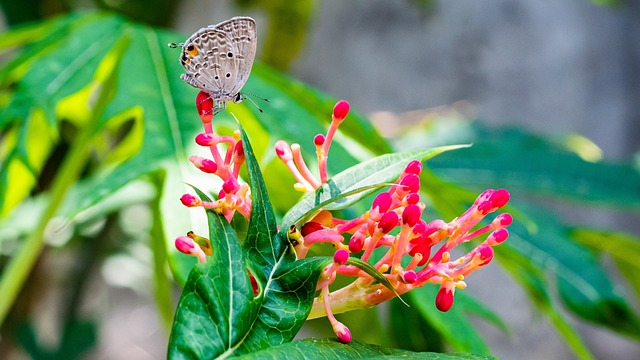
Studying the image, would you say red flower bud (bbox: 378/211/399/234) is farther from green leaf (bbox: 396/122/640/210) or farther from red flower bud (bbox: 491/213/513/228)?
green leaf (bbox: 396/122/640/210)

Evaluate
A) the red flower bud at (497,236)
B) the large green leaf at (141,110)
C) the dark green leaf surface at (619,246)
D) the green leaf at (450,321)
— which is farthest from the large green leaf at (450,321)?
the dark green leaf surface at (619,246)

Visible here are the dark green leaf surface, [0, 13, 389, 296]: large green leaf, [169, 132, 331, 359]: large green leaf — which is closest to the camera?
[169, 132, 331, 359]: large green leaf

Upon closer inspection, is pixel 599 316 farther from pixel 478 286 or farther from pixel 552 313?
pixel 478 286

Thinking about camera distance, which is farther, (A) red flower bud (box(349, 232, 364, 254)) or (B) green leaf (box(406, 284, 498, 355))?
(B) green leaf (box(406, 284, 498, 355))

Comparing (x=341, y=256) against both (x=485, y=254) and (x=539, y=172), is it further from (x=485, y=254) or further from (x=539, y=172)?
(x=539, y=172)

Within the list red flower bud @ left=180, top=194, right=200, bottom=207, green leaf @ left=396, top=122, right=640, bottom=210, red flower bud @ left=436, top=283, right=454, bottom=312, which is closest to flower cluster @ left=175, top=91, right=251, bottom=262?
red flower bud @ left=180, top=194, right=200, bottom=207

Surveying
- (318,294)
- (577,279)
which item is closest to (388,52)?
(577,279)

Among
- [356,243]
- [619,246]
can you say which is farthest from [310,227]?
[619,246]
